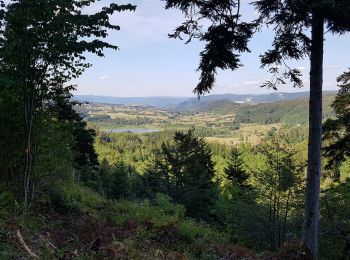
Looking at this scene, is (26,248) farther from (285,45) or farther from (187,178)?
(187,178)

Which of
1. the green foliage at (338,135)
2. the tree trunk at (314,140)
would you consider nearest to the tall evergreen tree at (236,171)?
the green foliage at (338,135)

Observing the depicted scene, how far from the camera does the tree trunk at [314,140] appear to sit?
870cm

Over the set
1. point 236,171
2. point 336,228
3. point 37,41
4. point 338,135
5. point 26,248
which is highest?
point 37,41

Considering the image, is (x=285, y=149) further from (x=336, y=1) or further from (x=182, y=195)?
(x=182, y=195)

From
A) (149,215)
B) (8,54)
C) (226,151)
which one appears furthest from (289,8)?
(226,151)

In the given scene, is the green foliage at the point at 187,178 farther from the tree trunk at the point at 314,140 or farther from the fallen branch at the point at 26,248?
the fallen branch at the point at 26,248

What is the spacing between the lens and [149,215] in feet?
44.1

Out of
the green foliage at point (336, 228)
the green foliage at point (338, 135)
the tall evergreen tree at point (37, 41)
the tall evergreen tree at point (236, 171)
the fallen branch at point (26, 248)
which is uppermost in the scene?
the tall evergreen tree at point (37, 41)

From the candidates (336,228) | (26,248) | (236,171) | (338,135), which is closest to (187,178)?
(236,171)

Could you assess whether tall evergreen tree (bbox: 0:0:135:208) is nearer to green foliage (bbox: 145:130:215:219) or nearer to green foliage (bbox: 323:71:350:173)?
green foliage (bbox: 323:71:350:173)

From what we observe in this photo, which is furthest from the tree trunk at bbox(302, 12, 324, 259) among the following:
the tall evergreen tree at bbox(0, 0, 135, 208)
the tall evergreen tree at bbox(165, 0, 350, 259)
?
the tall evergreen tree at bbox(0, 0, 135, 208)

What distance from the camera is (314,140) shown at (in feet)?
29.1

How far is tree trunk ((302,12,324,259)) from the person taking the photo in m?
8.70

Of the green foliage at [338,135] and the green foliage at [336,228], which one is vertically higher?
the green foliage at [338,135]
